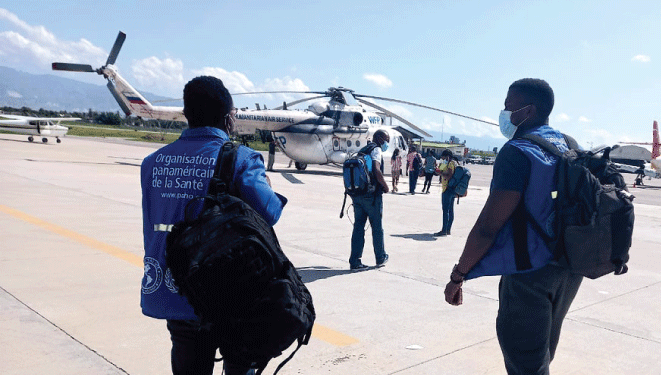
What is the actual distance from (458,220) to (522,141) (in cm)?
1002

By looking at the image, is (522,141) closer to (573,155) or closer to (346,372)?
(573,155)

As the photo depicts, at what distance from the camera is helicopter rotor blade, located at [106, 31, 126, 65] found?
24.7 meters

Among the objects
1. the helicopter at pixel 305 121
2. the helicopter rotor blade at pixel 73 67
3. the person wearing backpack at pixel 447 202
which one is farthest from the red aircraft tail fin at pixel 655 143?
the helicopter rotor blade at pixel 73 67

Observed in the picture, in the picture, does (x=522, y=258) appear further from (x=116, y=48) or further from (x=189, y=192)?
(x=116, y=48)

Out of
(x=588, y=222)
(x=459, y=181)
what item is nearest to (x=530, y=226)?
(x=588, y=222)

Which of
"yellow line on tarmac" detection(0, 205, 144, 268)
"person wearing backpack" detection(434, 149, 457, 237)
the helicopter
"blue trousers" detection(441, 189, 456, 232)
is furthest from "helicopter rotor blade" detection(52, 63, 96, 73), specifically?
"blue trousers" detection(441, 189, 456, 232)

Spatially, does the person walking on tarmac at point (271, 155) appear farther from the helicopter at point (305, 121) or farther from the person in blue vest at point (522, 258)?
the person in blue vest at point (522, 258)

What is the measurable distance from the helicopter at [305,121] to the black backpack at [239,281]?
70.2 feet

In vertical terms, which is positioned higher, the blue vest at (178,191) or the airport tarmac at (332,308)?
the blue vest at (178,191)

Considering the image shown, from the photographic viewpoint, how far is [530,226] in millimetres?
2809

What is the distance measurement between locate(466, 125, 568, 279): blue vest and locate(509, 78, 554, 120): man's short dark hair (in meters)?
0.32

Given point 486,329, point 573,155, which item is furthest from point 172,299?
point 486,329

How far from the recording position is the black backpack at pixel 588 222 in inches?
105

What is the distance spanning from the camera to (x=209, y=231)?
205 centimetres
